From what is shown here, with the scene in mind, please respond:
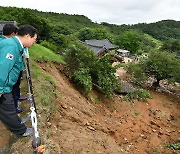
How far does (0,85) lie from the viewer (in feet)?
10.7

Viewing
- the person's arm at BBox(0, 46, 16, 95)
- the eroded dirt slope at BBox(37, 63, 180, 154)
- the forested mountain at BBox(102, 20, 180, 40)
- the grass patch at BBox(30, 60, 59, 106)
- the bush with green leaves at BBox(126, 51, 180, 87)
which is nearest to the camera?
the person's arm at BBox(0, 46, 16, 95)

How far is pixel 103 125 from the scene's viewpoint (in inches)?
398

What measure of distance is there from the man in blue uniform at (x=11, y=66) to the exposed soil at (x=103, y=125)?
5.88ft

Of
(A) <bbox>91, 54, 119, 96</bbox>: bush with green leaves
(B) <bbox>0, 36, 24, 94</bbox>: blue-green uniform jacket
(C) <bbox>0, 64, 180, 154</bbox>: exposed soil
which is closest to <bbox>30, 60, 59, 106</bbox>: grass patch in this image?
(C) <bbox>0, 64, 180, 154</bbox>: exposed soil

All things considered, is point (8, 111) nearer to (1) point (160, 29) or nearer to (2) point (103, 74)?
(2) point (103, 74)

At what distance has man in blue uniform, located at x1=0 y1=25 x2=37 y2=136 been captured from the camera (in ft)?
10.3

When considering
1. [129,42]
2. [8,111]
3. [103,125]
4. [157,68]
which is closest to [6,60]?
[8,111]

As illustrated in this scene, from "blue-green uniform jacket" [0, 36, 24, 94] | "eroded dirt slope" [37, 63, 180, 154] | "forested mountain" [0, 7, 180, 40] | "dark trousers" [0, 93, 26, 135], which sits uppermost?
"forested mountain" [0, 7, 180, 40]

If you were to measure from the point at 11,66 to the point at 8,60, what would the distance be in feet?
0.33

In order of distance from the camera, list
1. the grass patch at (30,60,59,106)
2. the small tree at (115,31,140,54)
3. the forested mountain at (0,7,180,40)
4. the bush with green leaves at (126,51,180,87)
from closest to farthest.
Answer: the grass patch at (30,60,59,106) < the bush with green leaves at (126,51,180,87) < the small tree at (115,31,140,54) < the forested mountain at (0,7,180,40)

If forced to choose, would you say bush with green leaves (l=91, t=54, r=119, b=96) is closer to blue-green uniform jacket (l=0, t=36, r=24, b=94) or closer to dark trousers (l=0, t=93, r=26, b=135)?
dark trousers (l=0, t=93, r=26, b=135)

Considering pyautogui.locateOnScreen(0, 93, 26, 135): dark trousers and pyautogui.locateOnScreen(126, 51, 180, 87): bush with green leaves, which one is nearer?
pyautogui.locateOnScreen(0, 93, 26, 135): dark trousers

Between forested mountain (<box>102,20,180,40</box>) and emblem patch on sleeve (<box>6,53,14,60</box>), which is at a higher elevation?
forested mountain (<box>102,20,180,40</box>)

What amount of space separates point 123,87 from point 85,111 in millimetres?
9495
